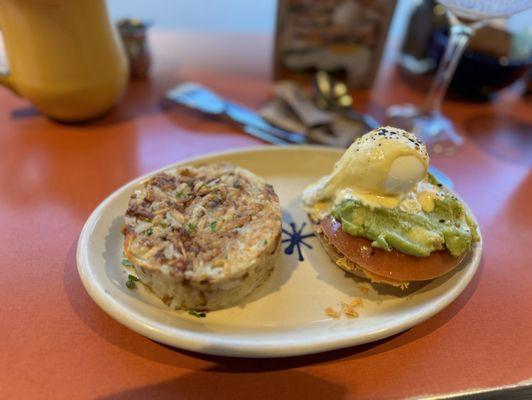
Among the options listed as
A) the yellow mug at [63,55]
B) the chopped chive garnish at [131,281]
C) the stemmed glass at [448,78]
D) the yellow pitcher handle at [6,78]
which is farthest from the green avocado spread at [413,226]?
the yellow pitcher handle at [6,78]

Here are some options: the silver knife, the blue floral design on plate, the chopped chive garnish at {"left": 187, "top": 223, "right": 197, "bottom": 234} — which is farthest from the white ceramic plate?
the silver knife

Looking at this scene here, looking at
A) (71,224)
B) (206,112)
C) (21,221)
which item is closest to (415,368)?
(71,224)

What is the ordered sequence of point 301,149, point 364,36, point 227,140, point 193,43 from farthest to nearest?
1. point 193,43
2. point 364,36
3. point 227,140
4. point 301,149

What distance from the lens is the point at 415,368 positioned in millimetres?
961

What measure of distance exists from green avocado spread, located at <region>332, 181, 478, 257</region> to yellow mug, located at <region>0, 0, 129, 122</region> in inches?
42.7

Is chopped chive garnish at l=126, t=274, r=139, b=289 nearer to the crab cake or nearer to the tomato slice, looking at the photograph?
the crab cake

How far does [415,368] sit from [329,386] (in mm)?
216

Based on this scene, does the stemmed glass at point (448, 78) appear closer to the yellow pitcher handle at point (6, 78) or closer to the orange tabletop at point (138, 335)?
the orange tabletop at point (138, 335)

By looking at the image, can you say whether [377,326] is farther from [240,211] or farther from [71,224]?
[71,224]

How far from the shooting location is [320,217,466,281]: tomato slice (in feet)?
3.42

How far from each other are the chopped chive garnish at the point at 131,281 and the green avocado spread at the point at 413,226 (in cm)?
57

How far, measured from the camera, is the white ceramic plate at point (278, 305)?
2.90 ft

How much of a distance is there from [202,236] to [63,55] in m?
0.95

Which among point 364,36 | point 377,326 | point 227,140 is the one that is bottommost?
point 227,140
